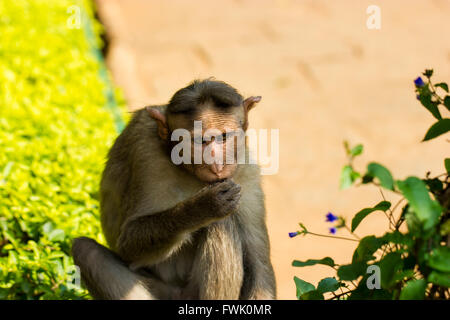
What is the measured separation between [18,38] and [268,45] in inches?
144

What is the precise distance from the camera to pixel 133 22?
10.2 meters

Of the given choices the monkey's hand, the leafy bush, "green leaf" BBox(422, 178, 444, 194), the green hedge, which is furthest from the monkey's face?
the green hedge

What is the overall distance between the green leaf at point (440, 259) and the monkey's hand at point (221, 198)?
1.26m

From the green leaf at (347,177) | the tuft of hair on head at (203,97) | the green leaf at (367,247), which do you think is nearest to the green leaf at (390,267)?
the green leaf at (367,247)

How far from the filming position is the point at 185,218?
11.5ft

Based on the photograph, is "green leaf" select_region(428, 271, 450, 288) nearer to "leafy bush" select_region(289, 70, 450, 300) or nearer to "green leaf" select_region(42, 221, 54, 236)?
"leafy bush" select_region(289, 70, 450, 300)

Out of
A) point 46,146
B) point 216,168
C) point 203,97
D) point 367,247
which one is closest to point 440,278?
point 367,247

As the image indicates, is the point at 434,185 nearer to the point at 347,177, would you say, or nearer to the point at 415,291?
the point at 347,177

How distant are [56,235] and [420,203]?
2975 mm

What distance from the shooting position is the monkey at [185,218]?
3553 millimetres

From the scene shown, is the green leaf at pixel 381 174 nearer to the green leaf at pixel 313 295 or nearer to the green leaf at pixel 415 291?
the green leaf at pixel 415 291

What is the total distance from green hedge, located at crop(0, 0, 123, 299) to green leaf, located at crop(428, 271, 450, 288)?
2.55 metres

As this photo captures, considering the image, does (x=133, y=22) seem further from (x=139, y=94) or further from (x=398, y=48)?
(x=398, y=48)

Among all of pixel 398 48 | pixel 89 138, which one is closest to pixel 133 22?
pixel 398 48
